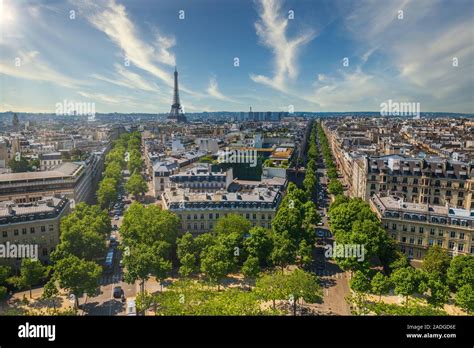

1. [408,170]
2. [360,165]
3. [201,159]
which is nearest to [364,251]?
[408,170]

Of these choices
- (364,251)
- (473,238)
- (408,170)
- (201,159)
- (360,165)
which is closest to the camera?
(364,251)

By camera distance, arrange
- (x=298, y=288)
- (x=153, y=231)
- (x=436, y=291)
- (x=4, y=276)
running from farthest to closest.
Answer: (x=153, y=231) < (x=4, y=276) < (x=436, y=291) < (x=298, y=288)

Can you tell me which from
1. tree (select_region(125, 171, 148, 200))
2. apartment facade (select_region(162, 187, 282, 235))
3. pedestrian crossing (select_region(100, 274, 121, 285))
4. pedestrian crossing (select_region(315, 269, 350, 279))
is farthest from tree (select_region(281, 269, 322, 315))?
tree (select_region(125, 171, 148, 200))

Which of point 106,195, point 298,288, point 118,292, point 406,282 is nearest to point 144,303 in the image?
point 118,292

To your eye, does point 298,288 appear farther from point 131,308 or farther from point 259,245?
point 131,308

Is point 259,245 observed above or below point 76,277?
above

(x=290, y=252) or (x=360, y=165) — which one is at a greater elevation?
(x=360, y=165)
